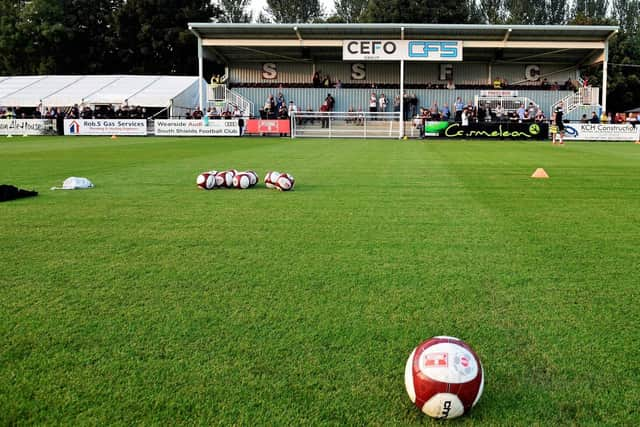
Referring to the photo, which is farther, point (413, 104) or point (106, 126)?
point (413, 104)

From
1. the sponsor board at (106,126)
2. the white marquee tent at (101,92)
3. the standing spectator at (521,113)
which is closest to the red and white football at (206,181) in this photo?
the sponsor board at (106,126)

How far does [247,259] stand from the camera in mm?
5070

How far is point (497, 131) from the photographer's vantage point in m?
30.8

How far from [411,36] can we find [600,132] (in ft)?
40.1

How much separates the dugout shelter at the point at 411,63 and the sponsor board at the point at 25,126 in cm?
949

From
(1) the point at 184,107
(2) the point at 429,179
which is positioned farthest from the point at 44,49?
(2) the point at 429,179

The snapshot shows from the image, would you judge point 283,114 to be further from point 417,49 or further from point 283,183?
point 283,183

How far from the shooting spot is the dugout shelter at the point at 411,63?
34.6 m

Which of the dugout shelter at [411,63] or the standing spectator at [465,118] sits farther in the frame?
the dugout shelter at [411,63]

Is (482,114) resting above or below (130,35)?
below

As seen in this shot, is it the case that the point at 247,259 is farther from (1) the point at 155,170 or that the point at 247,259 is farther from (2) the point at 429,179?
(1) the point at 155,170

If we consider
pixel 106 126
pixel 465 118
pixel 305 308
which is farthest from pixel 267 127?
pixel 305 308

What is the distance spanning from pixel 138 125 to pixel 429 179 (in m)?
25.5

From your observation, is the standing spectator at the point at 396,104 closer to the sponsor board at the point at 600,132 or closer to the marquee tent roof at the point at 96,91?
the sponsor board at the point at 600,132
